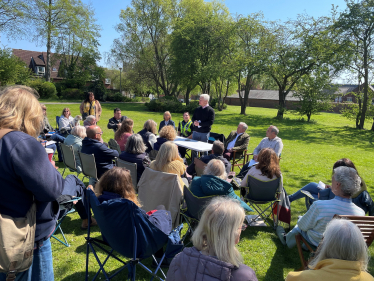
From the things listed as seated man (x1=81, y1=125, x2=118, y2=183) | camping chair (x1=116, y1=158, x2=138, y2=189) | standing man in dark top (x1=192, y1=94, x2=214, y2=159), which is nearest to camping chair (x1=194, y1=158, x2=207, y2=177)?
camping chair (x1=116, y1=158, x2=138, y2=189)

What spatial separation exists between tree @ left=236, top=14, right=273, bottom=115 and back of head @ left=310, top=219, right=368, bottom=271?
22.7 m

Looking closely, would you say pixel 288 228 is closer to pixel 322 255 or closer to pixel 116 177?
pixel 322 255

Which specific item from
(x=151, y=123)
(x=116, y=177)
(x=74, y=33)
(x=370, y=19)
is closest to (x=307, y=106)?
(x=370, y=19)

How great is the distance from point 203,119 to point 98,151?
11.1 feet

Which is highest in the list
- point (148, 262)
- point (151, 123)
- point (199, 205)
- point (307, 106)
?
point (307, 106)

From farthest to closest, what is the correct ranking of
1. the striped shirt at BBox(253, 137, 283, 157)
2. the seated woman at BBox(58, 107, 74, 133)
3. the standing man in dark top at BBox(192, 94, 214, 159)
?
the seated woman at BBox(58, 107, 74, 133) → the standing man in dark top at BBox(192, 94, 214, 159) → the striped shirt at BBox(253, 137, 283, 157)

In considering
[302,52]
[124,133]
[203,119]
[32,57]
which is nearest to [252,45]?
[302,52]

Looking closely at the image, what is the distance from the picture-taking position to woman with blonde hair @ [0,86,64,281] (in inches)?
57.4

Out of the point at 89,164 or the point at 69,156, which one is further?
the point at 69,156

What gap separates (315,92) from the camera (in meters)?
22.0

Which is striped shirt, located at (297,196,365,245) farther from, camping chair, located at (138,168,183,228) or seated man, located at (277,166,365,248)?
camping chair, located at (138,168,183,228)

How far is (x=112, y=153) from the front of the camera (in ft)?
15.6

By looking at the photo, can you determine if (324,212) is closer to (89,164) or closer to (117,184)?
(117,184)

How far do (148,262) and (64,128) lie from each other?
238 inches
